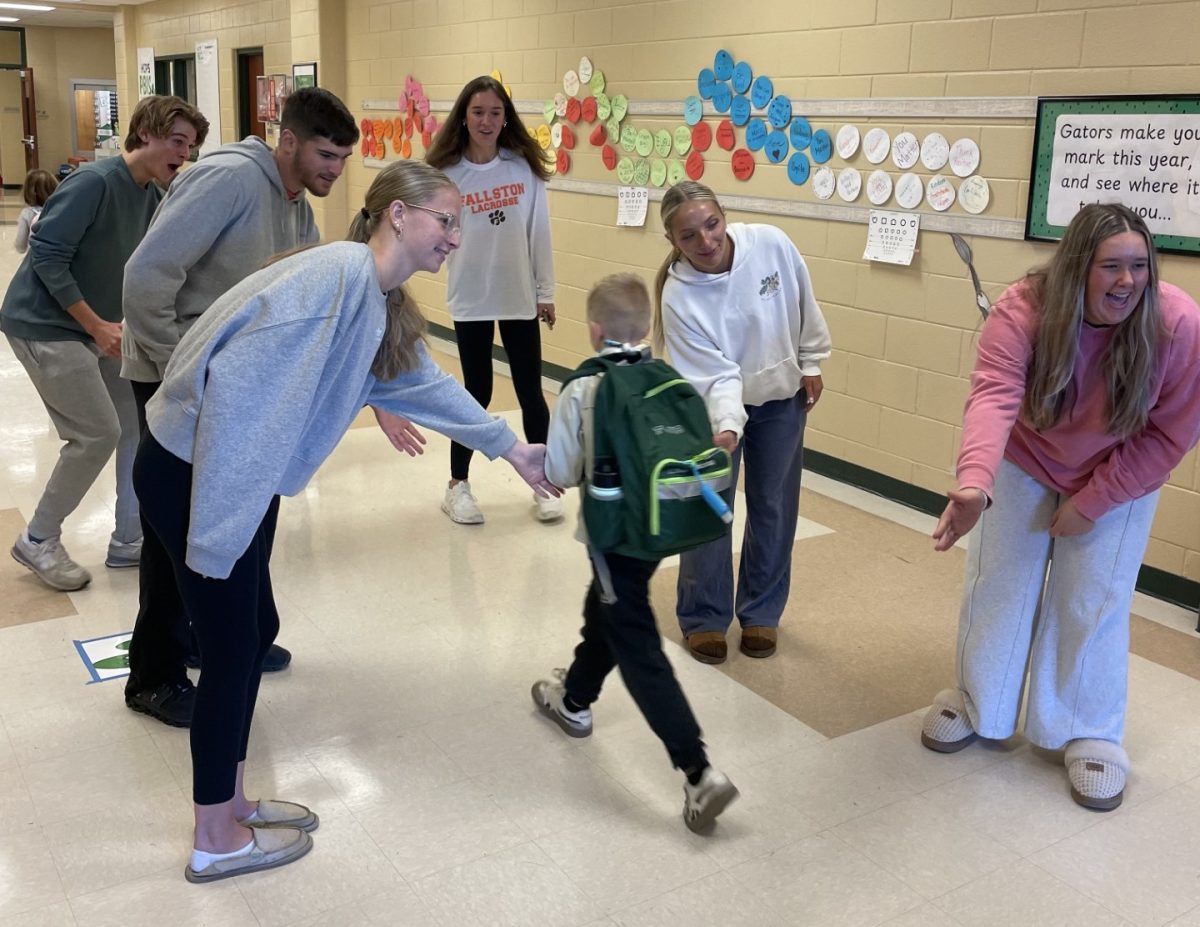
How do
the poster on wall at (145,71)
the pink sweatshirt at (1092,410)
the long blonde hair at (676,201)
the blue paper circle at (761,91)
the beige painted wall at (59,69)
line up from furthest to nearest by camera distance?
the beige painted wall at (59,69), the poster on wall at (145,71), the blue paper circle at (761,91), the long blonde hair at (676,201), the pink sweatshirt at (1092,410)

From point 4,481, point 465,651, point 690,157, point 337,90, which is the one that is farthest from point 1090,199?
point 337,90

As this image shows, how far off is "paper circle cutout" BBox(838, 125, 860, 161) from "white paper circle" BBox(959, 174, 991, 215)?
555mm

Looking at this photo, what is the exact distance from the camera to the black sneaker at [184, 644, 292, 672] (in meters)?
3.00

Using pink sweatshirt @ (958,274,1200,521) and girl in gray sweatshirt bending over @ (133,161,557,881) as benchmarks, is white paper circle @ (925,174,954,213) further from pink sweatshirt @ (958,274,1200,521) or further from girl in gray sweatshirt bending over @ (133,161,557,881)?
girl in gray sweatshirt bending over @ (133,161,557,881)

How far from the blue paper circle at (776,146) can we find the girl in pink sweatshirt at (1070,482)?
262 centimetres

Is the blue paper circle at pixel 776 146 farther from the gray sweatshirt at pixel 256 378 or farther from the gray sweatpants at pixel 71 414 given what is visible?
the gray sweatshirt at pixel 256 378

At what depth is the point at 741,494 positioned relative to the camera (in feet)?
15.2

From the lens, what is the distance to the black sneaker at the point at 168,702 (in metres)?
2.71

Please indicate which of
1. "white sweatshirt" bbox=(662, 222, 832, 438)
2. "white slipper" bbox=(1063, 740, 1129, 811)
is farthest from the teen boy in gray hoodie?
"white slipper" bbox=(1063, 740, 1129, 811)

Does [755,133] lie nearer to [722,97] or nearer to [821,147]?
[722,97]

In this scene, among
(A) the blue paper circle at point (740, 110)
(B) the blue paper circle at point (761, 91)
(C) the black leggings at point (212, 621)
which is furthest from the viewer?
(A) the blue paper circle at point (740, 110)

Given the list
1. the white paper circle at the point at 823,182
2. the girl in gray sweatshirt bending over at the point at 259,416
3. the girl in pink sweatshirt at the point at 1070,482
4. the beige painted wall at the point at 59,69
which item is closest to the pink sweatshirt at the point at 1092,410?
the girl in pink sweatshirt at the point at 1070,482

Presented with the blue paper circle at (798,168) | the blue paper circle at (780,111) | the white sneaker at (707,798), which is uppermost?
the blue paper circle at (780,111)

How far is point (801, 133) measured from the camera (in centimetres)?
481
